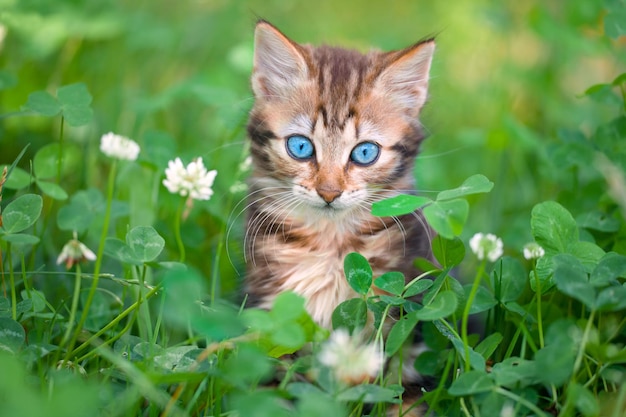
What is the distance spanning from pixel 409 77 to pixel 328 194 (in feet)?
1.92

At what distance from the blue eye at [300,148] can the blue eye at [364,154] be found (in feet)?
0.46

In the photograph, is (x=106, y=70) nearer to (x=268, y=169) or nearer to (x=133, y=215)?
(x=133, y=215)

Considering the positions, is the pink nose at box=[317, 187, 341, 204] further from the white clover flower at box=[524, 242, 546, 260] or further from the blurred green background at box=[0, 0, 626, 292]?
the white clover flower at box=[524, 242, 546, 260]

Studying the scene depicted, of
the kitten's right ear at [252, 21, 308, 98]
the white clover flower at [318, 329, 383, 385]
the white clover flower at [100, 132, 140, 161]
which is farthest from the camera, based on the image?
the kitten's right ear at [252, 21, 308, 98]

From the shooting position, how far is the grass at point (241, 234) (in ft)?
6.09

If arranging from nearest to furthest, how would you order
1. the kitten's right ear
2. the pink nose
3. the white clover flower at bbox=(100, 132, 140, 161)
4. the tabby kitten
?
the white clover flower at bbox=(100, 132, 140, 161)
the pink nose
the tabby kitten
the kitten's right ear

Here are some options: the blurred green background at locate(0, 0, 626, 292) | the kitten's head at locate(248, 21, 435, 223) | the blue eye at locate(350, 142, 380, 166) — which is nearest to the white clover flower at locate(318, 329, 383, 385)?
the kitten's head at locate(248, 21, 435, 223)

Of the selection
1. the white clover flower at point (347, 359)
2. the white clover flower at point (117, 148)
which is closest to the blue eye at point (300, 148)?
the white clover flower at point (117, 148)

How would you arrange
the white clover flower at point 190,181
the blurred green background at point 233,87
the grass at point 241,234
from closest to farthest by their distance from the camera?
1. the grass at point 241,234
2. the white clover flower at point 190,181
3. the blurred green background at point 233,87

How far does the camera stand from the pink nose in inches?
92.6

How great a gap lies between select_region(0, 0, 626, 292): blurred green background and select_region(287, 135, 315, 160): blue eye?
1.24 ft

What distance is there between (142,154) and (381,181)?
1.09 m

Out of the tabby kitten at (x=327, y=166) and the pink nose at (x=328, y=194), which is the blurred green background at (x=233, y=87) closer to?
the tabby kitten at (x=327, y=166)

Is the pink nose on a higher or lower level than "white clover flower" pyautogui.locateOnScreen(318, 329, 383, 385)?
higher
